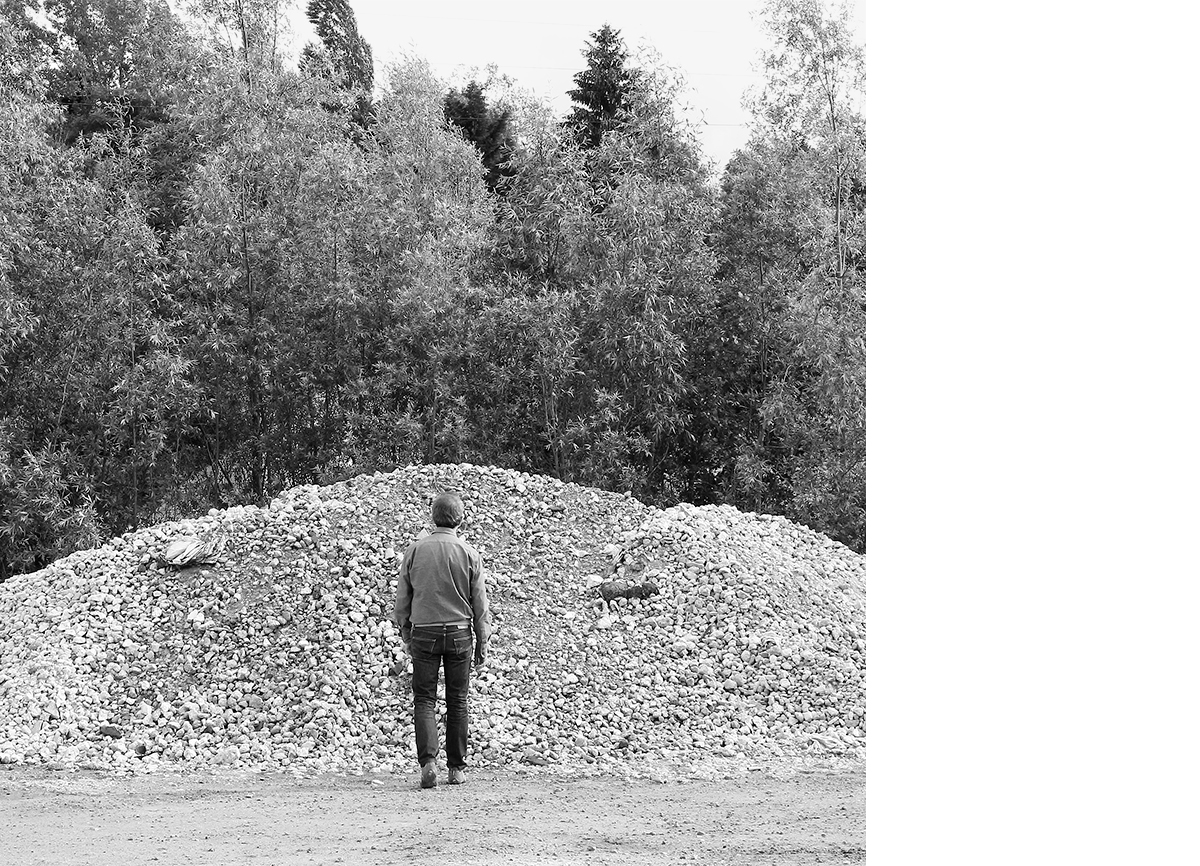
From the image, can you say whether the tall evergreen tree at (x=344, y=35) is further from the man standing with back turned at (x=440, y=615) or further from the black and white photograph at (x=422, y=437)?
the man standing with back turned at (x=440, y=615)

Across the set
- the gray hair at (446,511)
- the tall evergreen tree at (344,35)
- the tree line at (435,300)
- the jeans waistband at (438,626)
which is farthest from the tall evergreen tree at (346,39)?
the jeans waistband at (438,626)

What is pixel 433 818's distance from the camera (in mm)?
3572

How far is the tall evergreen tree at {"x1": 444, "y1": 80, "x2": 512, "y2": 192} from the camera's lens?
42.8 feet

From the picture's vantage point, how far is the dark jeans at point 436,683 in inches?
150

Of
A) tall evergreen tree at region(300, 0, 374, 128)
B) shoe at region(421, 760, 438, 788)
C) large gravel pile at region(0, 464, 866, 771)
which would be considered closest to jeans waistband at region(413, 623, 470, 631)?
shoe at region(421, 760, 438, 788)

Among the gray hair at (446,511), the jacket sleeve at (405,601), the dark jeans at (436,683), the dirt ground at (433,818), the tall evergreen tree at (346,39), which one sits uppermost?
the tall evergreen tree at (346,39)

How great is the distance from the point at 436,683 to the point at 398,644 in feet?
4.46

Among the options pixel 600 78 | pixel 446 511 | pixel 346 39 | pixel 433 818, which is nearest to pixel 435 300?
pixel 600 78

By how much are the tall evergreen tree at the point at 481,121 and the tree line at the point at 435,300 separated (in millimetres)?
3733

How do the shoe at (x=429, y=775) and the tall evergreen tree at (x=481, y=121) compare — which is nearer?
the shoe at (x=429, y=775)

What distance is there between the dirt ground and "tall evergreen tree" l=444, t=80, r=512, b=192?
31.9 feet

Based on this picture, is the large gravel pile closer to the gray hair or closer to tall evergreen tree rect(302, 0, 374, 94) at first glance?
the gray hair
